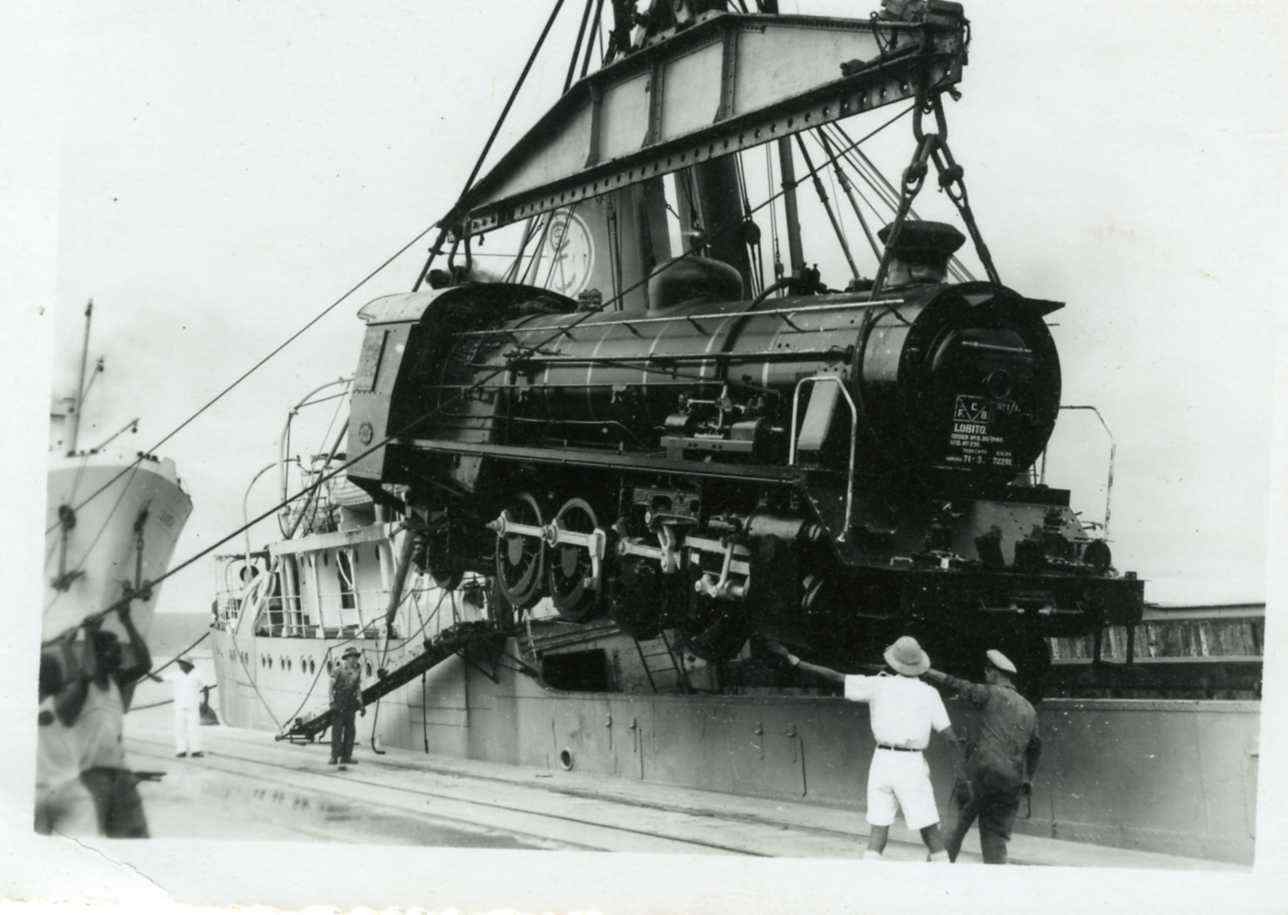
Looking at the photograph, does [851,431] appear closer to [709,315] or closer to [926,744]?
[709,315]

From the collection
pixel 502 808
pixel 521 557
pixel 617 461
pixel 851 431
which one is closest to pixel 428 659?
pixel 521 557

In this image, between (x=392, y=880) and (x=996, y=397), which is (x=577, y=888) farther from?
(x=996, y=397)

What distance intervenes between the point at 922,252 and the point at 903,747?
3.47 m

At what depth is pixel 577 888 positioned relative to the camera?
768 cm

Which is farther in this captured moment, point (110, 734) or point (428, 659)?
point (428, 659)

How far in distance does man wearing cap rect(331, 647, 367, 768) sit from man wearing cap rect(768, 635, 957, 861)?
710 cm

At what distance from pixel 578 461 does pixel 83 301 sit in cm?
377

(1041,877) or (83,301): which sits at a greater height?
(83,301)

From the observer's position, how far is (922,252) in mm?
8703

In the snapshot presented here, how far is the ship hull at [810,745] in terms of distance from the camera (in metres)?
7.78

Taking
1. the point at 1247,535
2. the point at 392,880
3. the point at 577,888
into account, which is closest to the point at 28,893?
the point at 392,880

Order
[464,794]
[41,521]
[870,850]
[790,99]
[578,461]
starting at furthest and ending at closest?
[464,794], [578,461], [790,99], [41,521], [870,850]

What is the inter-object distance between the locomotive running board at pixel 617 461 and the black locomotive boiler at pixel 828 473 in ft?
0.08

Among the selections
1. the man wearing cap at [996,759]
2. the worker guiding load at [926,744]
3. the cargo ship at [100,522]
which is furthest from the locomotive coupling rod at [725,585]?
the cargo ship at [100,522]
